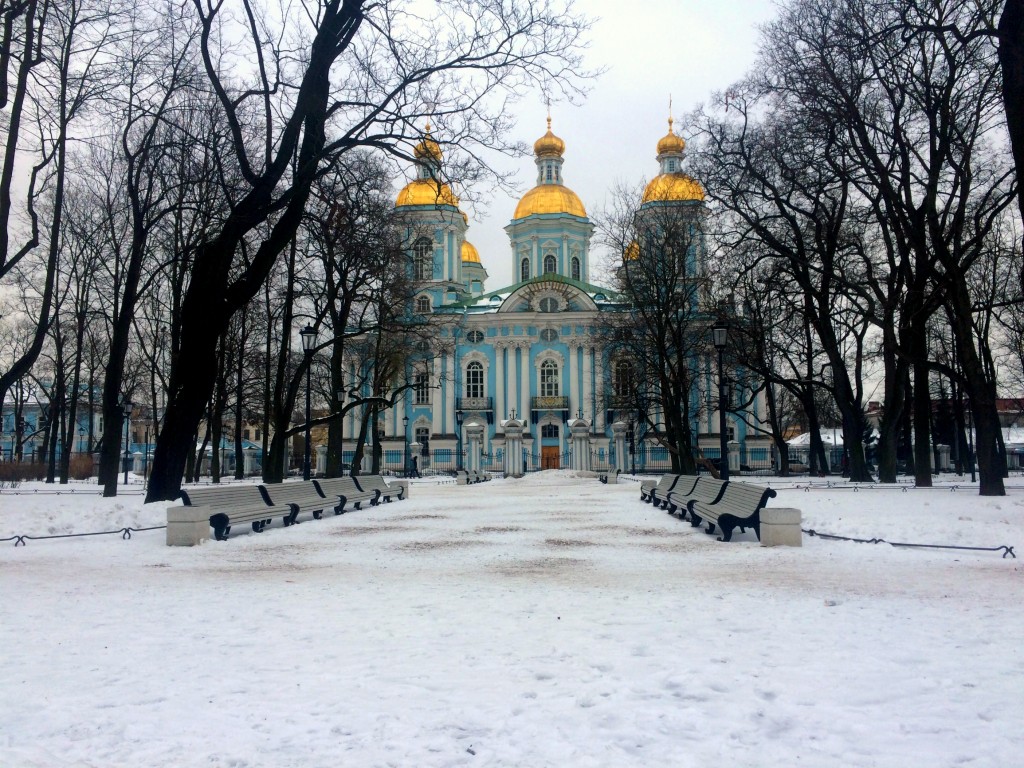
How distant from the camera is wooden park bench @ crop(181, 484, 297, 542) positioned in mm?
12273

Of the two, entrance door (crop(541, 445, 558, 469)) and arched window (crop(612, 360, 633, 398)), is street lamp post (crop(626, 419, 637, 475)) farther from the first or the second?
entrance door (crop(541, 445, 558, 469))

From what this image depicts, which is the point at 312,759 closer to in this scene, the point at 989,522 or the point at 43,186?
the point at 989,522

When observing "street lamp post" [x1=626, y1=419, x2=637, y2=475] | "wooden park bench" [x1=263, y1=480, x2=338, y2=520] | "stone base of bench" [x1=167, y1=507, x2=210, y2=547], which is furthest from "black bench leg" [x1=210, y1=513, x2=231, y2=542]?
"street lamp post" [x1=626, y1=419, x2=637, y2=475]

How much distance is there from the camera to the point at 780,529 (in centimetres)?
1126

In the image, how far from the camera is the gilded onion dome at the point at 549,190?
63.5 metres

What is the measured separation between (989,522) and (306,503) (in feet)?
36.4

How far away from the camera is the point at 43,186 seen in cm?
1822

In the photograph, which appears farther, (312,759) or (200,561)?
(200,561)

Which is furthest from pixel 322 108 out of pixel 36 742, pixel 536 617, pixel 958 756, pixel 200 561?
pixel 958 756

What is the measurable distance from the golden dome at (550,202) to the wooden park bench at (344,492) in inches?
1742

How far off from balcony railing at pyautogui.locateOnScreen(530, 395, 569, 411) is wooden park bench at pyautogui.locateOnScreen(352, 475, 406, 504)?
34471 mm

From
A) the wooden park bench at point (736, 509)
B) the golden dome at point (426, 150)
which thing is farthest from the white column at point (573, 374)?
the wooden park bench at point (736, 509)

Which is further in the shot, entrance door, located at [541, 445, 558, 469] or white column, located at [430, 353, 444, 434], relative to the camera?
white column, located at [430, 353, 444, 434]

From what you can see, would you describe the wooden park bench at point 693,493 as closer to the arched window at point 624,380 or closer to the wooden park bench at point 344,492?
the wooden park bench at point 344,492
